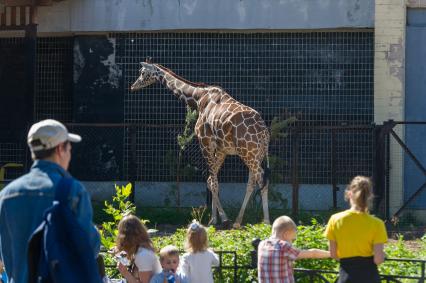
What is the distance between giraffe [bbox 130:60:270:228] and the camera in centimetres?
1495

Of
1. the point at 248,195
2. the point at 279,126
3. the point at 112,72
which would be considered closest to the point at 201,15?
the point at 112,72

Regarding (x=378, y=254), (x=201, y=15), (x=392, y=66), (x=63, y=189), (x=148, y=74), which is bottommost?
(x=378, y=254)

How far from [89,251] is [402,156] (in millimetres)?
12487

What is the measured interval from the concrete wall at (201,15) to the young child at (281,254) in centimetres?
996

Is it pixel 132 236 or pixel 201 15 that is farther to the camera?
pixel 201 15

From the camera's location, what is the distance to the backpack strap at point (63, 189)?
208 inches

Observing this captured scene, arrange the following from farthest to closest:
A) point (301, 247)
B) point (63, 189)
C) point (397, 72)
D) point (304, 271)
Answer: point (397, 72) → point (301, 247) → point (304, 271) → point (63, 189)

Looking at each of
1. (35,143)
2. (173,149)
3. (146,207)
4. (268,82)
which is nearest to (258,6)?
(268,82)

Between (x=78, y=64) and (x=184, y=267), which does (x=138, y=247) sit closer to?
(x=184, y=267)

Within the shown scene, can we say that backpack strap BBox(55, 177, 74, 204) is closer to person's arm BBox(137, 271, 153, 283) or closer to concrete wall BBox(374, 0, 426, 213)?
person's arm BBox(137, 271, 153, 283)

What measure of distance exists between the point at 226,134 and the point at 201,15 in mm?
3569

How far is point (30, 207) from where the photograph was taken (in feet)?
17.8

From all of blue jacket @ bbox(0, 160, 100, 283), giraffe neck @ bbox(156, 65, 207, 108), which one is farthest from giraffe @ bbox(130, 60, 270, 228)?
blue jacket @ bbox(0, 160, 100, 283)

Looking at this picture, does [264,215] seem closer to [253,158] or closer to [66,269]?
[253,158]
